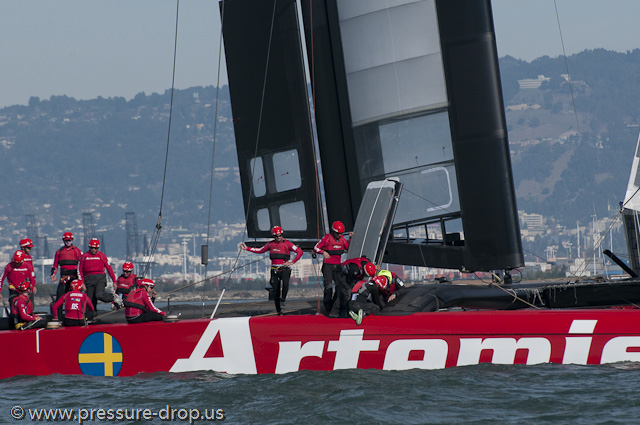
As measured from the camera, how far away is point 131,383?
28.2ft

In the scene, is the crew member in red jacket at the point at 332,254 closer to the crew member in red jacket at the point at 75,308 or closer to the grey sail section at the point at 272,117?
the grey sail section at the point at 272,117

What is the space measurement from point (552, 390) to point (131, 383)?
12.0ft

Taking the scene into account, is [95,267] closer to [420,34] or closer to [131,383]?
[131,383]

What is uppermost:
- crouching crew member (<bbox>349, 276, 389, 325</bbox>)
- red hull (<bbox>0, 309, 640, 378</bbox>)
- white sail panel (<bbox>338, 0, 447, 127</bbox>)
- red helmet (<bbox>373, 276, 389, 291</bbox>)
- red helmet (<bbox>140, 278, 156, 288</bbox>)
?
white sail panel (<bbox>338, 0, 447, 127</bbox>)

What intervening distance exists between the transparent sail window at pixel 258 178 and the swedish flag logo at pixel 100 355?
272 cm

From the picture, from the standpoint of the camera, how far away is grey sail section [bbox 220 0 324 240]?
423 inches

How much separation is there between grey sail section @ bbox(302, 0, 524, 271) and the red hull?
6.08 ft

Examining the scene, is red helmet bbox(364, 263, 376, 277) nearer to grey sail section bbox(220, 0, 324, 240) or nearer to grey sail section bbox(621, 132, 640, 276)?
grey sail section bbox(220, 0, 324, 240)

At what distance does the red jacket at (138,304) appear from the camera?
30.1 ft

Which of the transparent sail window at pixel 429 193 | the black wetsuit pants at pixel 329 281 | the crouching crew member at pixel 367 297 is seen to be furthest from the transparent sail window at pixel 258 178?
the crouching crew member at pixel 367 297

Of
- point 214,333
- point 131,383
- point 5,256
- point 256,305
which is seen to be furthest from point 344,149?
point 5,256

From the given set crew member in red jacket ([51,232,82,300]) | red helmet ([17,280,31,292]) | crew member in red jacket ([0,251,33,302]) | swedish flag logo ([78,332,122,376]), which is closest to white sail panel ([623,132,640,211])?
swedish flag logo ([78,332,122,376])

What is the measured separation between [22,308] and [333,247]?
3.08m

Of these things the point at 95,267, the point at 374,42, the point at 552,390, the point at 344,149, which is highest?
the point at 374,42
